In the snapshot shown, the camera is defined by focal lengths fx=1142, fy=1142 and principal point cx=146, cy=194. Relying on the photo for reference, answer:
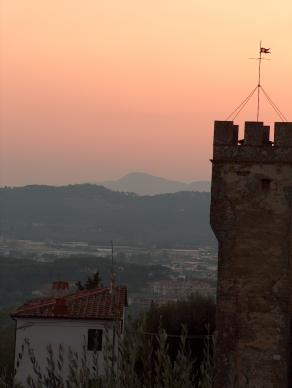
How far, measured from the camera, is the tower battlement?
28.1 m

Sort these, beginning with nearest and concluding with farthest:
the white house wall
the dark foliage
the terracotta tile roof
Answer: the white house wall → the terracotta tile roof → the dark foliage

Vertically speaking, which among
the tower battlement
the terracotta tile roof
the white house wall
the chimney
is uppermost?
the tower battlement

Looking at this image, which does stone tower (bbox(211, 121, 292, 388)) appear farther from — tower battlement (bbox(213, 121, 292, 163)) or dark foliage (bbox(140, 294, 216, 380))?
dark foliage (bbox(140, 294, 216, 380))

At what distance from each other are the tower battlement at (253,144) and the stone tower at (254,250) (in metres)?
0.02

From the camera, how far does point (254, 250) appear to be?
2784 centimetres

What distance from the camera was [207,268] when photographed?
168 m

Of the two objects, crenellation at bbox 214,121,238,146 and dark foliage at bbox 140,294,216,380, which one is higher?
crenellation at bbox 214,121,238,146

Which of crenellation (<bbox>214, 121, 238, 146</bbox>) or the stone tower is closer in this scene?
the stone tower

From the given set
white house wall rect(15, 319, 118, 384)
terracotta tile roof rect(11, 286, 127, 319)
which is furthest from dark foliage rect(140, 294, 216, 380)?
white house wall rect(15, 319, 118, 384)

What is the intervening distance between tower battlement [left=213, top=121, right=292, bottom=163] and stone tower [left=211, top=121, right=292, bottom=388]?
0.02 metres

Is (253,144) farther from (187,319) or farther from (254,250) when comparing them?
(187,319)

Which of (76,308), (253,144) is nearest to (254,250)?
(253,144)

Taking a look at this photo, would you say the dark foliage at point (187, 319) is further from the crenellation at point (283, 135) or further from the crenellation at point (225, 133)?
the crenellation at point (283, 135)

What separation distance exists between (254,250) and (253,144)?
8.63ft
